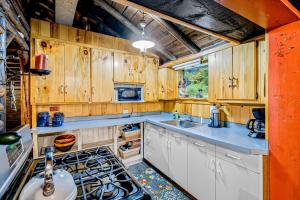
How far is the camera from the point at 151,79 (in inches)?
130

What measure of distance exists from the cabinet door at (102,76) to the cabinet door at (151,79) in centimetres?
→ 75

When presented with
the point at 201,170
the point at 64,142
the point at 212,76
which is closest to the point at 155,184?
the point at 201,170

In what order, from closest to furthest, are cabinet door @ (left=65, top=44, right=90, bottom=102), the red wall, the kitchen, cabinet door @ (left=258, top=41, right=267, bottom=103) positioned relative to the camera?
the kitchen → the red wall → cabinet door @ (left=258, top=41, right=267, bottom=103) → cabinet door @ (left=65, top=44, right=90, bottom=102)

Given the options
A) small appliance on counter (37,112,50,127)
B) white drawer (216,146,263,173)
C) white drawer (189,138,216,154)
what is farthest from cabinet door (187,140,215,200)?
small appliance on counter (37,112,50,127)

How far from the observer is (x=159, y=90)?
3.34m

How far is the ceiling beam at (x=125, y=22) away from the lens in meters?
2.62

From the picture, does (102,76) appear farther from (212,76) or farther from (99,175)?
(99,175)

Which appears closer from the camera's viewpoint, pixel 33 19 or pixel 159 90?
pixel 33 19

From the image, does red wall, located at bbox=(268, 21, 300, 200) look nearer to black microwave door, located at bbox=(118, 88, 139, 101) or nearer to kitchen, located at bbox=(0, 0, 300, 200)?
kitchen, located at bbox=(0, 0, 300, 200)

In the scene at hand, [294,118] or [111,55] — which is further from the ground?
[111,55]

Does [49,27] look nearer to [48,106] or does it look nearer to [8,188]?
[48,106]

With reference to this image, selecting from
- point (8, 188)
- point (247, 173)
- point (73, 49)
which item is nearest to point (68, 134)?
point (73, 49)

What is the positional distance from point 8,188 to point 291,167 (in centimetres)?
189

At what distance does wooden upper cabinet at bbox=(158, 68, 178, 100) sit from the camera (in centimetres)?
325
